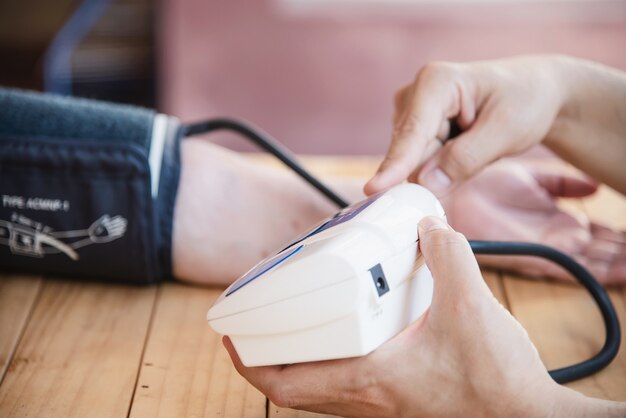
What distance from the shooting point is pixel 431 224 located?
575mm

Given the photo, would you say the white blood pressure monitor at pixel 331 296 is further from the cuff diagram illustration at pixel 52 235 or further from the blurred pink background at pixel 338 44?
the blurred pink background at pixel 338 44

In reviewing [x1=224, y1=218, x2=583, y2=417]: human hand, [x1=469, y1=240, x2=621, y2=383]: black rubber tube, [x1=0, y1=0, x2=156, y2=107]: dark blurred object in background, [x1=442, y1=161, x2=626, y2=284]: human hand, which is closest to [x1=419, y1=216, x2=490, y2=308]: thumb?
[x1=224, y1=218, x2=583, y2=417]: human hand

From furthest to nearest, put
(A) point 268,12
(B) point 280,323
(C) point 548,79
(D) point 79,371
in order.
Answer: (A) point 268,12
(C) point 548,79
(D) point 79,371
(B) point 280,323

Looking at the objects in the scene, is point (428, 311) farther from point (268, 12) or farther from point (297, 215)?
point (268, 12)

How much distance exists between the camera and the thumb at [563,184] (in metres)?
0.91

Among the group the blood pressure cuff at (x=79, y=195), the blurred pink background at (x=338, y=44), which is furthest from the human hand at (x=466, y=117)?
the blurred pink background at (x=338, y=44)

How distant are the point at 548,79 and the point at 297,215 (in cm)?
28

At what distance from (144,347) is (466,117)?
35 centimetres

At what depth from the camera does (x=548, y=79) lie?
0.80 metres

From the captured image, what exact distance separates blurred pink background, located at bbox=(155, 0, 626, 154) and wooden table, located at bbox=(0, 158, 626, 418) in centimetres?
96

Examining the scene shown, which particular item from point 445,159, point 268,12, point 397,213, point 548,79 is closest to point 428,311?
point 397,213

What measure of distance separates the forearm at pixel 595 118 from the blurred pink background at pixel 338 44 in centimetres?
90

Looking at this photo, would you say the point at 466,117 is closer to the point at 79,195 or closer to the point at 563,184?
the point at 563,184

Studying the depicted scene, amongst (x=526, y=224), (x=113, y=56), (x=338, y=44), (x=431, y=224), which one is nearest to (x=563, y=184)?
(x=526, y=224)
